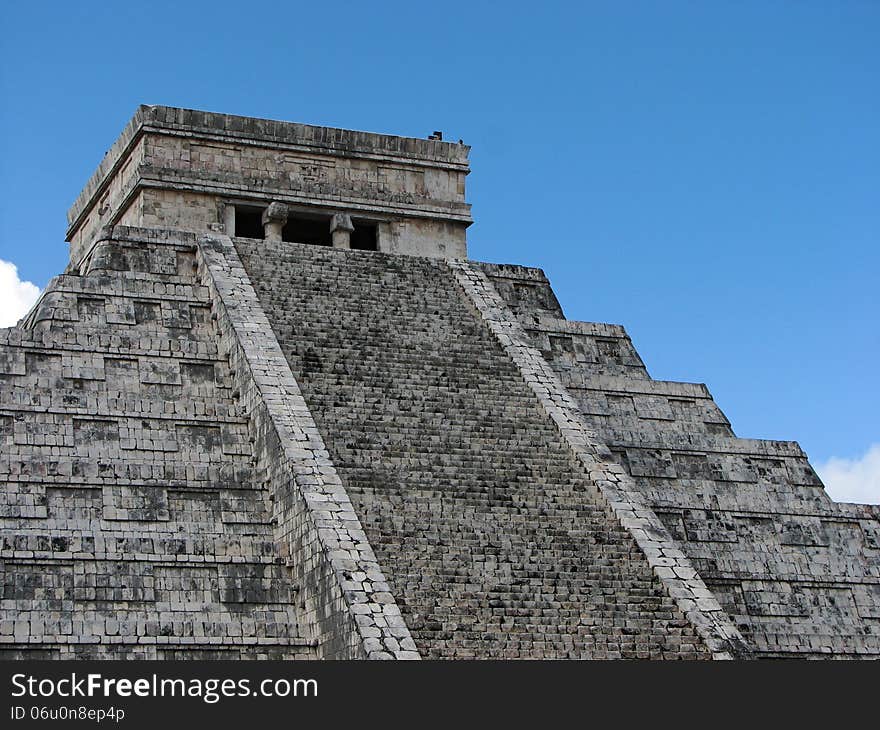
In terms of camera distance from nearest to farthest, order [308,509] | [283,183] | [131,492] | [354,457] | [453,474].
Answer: [308,509] → [131,492] → [354,457] → [453,474] → [283,183]

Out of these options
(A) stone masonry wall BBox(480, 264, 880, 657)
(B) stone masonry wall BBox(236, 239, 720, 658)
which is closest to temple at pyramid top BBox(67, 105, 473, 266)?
(B) stone masonry wall BBox(236, 239, 720, 658)

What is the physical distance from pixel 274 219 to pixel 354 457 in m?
5.74

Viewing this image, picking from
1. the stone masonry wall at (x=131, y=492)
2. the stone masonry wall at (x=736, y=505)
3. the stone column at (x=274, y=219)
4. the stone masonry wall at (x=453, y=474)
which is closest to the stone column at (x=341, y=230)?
the stone column at (x=274, y=219)

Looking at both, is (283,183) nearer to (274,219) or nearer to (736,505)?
(274,219)

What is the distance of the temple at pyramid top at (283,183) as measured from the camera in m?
21.0

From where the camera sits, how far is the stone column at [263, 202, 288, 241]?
21.2 m

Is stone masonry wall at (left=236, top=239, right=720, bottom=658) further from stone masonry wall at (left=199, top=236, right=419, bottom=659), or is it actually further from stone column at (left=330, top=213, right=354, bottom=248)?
stone column at (left=330, top=213, right=354, bottom=248)

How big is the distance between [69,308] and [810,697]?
9.71 meters

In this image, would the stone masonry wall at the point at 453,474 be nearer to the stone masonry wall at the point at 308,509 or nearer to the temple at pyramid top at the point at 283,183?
the stone masonry wall at the point at 308,509

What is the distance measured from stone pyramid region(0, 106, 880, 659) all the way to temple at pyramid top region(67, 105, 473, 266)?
0.13 feet

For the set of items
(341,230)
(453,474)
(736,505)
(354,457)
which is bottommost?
(453,474)

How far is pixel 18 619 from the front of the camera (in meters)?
14.2

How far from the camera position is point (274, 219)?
21219 mm

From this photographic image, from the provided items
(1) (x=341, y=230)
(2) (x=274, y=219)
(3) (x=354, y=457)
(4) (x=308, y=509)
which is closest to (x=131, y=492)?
(4) (x=308, y=509)
